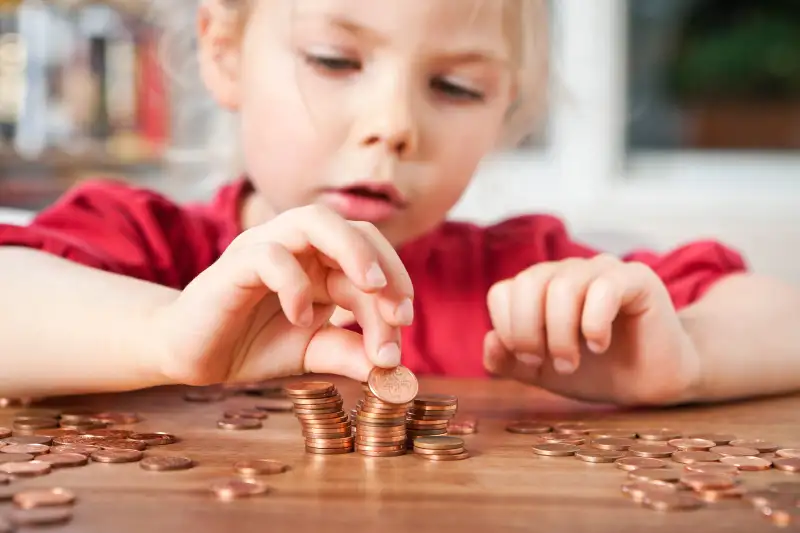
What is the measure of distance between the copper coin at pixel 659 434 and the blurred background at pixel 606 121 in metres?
2.66

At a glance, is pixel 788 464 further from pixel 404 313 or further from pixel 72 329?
pixel 72 329

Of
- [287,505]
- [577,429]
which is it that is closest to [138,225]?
[577,429]

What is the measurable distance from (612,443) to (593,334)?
0.54 feet

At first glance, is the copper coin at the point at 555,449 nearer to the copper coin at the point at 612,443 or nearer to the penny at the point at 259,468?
the copper coin at the point at 612,443

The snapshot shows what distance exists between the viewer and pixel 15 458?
0.70 meters

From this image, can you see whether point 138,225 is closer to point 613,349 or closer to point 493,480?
point 613,349

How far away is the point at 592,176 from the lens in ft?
11.9

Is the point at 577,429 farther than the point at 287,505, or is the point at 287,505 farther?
the point at 577,429

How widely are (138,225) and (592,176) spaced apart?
Result: 8.21 feet

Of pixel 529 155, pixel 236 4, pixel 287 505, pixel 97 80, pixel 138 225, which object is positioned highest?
pixel 97 80

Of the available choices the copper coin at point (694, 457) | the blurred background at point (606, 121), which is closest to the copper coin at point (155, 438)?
the copper coin at point (694, 457)

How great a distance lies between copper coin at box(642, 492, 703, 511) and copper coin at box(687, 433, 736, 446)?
23 cm

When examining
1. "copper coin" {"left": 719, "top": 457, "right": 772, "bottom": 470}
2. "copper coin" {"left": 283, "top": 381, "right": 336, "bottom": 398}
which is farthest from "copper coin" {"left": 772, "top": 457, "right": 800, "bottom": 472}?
"copper coin" {"left": 283, "top": 381, "right": 336, "bottom": 398}

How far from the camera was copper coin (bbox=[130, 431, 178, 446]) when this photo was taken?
2.51 feet
